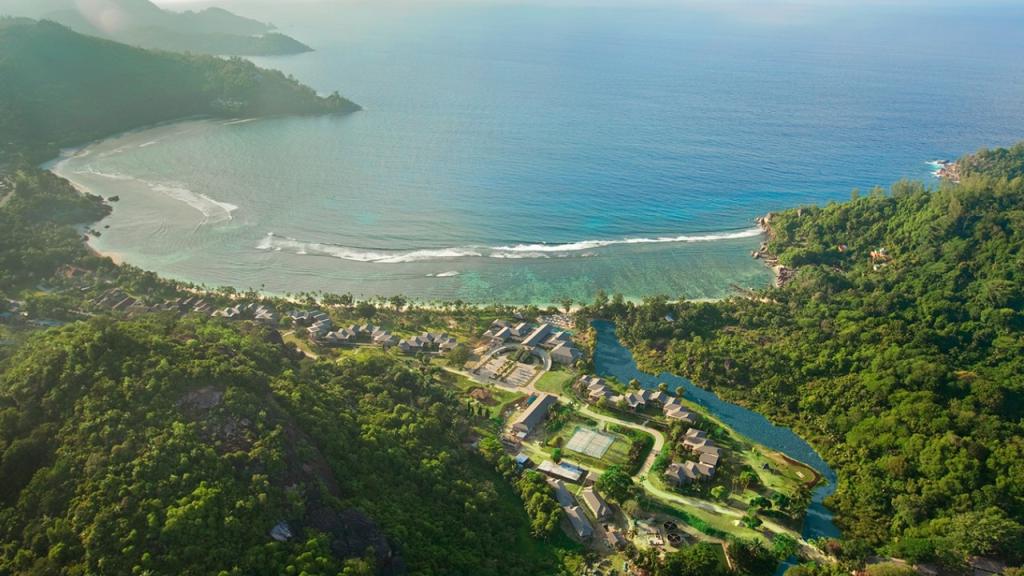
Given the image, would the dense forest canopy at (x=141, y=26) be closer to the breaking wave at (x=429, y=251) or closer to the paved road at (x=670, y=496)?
the breaking wave at (x=429, y=251)

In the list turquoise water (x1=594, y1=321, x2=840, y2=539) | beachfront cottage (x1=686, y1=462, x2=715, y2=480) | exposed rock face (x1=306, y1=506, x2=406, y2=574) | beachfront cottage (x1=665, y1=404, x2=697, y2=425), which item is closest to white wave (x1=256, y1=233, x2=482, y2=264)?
turquoise water (x1=594, y1=321, x2=840, y2=539)

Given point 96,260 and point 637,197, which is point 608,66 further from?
point 96,260

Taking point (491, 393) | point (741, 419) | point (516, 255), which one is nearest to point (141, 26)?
point (516, 255)

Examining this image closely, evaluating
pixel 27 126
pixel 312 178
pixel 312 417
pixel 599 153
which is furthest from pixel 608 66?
pixel 312 417

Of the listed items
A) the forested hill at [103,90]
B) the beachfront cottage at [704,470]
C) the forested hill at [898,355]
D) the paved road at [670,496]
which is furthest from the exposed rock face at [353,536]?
the forested hill at [103,90]

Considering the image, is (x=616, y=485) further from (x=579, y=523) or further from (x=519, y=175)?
(x=519, y=175)
